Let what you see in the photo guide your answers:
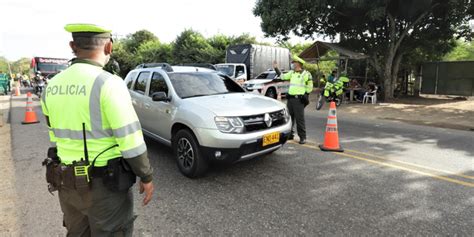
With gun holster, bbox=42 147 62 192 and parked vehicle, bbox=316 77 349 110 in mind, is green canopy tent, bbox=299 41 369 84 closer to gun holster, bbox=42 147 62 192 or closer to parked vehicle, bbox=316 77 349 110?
parked vehicle, bbox=316 77 349 110

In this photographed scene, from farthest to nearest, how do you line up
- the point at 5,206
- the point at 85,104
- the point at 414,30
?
the point at 414,30, the point at 5,206, the point at 85,104

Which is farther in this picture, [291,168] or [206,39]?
[206,39]

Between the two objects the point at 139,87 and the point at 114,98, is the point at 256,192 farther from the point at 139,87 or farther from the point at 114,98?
the point at 139,87

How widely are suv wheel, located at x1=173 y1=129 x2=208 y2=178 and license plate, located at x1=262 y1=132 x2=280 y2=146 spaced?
0.90 meters

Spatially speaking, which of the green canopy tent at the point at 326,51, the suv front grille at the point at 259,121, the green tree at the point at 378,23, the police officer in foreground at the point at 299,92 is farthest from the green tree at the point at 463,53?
the suv front grille at the point at 259,121

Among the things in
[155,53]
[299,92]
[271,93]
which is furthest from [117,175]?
[155,53]

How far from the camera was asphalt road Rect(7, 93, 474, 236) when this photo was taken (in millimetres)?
3057

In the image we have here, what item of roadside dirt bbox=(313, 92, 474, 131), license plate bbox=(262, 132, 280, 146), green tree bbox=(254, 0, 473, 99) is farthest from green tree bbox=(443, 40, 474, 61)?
license plate bbox=(262, 132, 280, 146)

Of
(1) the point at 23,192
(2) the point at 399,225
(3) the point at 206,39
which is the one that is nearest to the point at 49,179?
(1) the point at 23,192

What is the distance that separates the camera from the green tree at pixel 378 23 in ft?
42.2

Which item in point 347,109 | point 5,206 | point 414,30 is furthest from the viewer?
point 414,30

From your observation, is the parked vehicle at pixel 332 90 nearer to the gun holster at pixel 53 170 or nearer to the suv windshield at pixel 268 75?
the suv windshield at pixel 268 75

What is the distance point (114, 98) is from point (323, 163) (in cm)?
404

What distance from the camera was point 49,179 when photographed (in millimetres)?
1954
